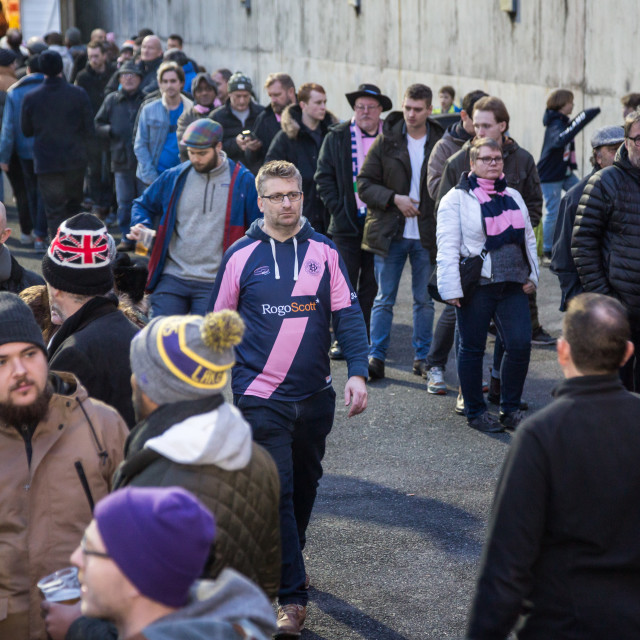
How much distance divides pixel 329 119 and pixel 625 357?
24.5 ft

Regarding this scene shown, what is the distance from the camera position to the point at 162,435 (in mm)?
3146

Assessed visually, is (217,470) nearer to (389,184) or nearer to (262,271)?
(262,271)

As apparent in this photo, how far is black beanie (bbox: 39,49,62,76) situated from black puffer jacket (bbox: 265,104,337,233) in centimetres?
412

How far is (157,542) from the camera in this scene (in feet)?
7.95

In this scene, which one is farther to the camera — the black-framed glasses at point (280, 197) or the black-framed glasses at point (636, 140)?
the black-framed glasses at point (636, 140)

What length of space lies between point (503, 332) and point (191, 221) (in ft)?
7.07

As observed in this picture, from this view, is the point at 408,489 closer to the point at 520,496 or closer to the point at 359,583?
the point at 359,583

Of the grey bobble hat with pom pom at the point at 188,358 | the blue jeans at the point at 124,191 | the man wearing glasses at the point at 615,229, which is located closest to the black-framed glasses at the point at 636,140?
the man wearing glasses at the point at 615,229

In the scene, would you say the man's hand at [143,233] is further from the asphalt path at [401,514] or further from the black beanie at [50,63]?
the black beanie at [50,63]

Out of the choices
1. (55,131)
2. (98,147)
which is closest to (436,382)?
(55,131)

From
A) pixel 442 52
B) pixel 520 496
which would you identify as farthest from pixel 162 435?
pixel 442 52

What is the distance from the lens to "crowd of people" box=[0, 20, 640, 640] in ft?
10.1

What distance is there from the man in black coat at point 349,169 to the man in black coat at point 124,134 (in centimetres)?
545

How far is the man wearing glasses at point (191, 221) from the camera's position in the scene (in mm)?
7574
